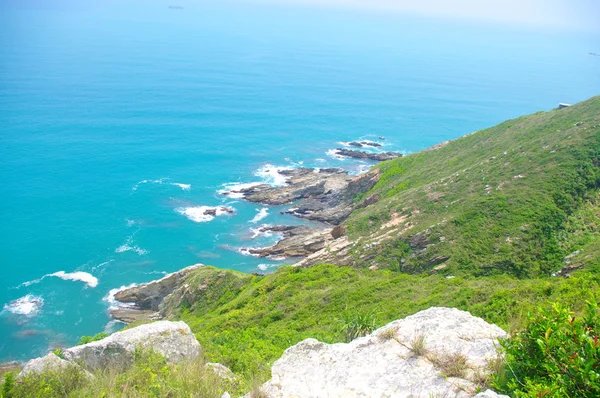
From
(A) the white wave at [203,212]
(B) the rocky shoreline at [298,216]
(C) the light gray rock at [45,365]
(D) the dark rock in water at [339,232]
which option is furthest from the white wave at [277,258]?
(C) the light gray rock at [45,365]

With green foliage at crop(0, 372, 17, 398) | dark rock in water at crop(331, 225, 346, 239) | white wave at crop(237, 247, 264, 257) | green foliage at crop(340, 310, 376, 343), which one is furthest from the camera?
white wave at crop(237, 247, 264, 257)

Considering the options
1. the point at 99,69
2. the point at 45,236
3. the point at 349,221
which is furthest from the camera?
the point at 99,69

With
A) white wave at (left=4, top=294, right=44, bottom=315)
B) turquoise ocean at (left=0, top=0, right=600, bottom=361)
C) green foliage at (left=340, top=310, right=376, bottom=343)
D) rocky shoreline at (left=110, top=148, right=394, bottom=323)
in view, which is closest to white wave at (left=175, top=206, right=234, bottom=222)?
turquoise ocean at (left=0, top=0, right=600, bottom=361)

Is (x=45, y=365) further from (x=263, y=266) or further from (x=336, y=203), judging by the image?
(x=336, y=203)

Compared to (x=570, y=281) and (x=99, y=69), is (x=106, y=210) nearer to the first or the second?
(x=570, y=281)

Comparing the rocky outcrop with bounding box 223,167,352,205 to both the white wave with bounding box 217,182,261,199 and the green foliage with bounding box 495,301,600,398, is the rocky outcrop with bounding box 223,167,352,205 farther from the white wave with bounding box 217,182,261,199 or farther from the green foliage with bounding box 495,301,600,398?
the green foliage with bounding box 495,301,600,398

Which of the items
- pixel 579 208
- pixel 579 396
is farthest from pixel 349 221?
pixel 579 396

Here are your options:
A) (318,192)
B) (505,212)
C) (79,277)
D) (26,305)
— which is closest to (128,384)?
(505,212)
